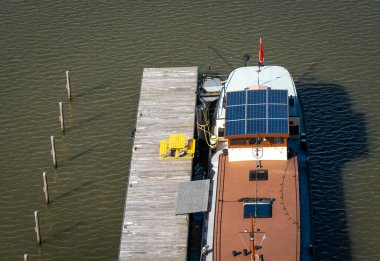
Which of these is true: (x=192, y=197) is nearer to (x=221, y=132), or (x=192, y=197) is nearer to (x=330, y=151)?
(x=221, y=132)

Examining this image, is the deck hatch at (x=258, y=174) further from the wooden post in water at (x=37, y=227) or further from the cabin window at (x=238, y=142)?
the wooden post in water at (x=37, y=227)

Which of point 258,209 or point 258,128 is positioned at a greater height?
point 258,128

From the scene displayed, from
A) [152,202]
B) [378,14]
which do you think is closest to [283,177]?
[152,202]

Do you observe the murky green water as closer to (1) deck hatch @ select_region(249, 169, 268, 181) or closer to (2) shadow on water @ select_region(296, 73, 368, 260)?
(2) shadow on water @ select_region(296, 73, 368, 260)

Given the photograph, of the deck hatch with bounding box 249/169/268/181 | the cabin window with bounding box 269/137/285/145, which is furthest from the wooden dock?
the cabin window with bounding box 269/137/285/145

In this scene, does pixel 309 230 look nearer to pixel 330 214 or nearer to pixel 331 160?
pixel 330 214

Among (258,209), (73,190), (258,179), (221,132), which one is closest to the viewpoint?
(258,209)

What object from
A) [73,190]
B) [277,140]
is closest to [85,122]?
[73,190]
